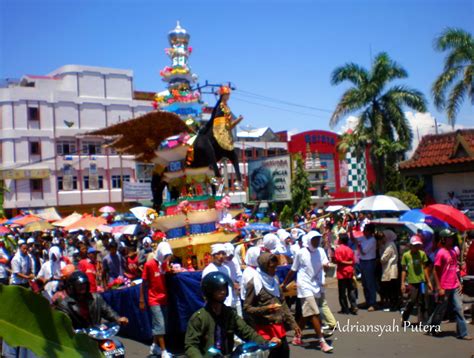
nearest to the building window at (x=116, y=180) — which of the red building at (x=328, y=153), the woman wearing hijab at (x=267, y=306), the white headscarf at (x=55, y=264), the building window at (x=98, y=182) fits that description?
the building window at (x=98, y=182)

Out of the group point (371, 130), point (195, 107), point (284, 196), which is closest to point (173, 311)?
point (195, 107)

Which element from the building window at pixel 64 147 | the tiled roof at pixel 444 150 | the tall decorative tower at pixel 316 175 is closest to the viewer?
the tiled roof at pixel 444 150

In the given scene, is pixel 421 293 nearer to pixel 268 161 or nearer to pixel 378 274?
pixel 378 274

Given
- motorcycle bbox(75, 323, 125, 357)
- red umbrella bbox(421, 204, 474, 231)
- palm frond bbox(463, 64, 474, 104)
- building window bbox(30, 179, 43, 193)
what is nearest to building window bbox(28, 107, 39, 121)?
building window bbox(30, 179, 43, 193)

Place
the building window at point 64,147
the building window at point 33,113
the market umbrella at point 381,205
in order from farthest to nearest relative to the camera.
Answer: the building window at point 64,147 → the building window at point 33,113 → the market umbrella at point 381,205

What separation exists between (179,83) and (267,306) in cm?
841

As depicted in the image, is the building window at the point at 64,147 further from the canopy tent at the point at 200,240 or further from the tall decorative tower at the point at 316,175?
the canopy tent at the point at 200,240

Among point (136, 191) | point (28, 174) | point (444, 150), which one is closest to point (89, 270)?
point (444, 150)

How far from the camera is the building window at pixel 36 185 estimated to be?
138ft

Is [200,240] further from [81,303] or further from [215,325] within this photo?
[215,325]

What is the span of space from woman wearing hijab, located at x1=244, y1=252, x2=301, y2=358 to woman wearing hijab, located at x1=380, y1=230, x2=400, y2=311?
5.01 meters

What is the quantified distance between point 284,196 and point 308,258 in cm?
2571

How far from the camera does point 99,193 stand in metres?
44.8

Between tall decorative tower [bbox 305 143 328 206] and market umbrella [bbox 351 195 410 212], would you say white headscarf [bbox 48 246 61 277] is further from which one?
tall decorative tower [bbox 305 143 328 206]
